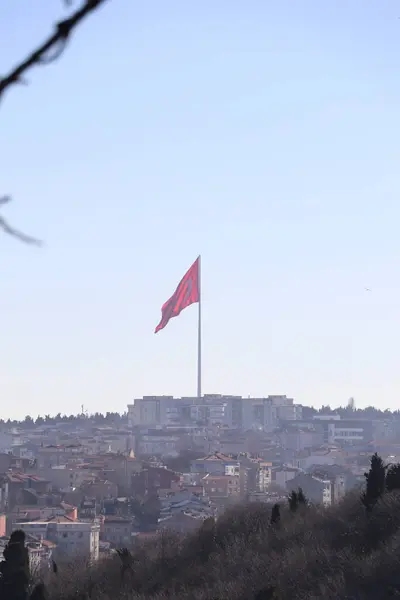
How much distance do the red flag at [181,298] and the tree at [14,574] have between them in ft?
113

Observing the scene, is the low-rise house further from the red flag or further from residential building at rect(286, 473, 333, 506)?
residential building at rect(286, 473, 333, 506)

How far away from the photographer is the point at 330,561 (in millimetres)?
19047

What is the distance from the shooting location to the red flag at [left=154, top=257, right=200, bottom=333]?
59812 millimetres

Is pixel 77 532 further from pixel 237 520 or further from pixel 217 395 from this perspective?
pixel 217 395

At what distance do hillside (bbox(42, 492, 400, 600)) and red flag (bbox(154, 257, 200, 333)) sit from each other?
97.9 ft

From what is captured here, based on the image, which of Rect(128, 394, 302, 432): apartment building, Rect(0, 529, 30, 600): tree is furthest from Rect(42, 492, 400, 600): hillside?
Rect(128, 394, 302, 432): apartment building

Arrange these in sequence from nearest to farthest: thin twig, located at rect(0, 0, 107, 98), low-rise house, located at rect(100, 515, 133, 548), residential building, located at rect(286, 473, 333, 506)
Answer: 1. thin twig, located at rect(0, 0, 107, 98)
2. low-rise house, located at rect(100, 515, 133, 548)
3. residential building, located at rect(286, 473, 333, 506)

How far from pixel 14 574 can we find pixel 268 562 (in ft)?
12.6

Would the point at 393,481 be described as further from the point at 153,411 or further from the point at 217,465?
the point at 153,411

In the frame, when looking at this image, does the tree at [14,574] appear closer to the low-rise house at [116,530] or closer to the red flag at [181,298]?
the low-rise house at [116,530]

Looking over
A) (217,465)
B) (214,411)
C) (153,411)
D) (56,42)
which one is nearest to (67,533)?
(217,465)

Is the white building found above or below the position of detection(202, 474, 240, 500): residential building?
below

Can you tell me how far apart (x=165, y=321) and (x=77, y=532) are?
1355cm

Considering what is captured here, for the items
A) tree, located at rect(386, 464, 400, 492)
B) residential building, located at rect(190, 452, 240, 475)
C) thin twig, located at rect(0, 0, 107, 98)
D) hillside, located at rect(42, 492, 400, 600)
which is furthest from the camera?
residential building, located at rect(190, 452, 240, 475)
